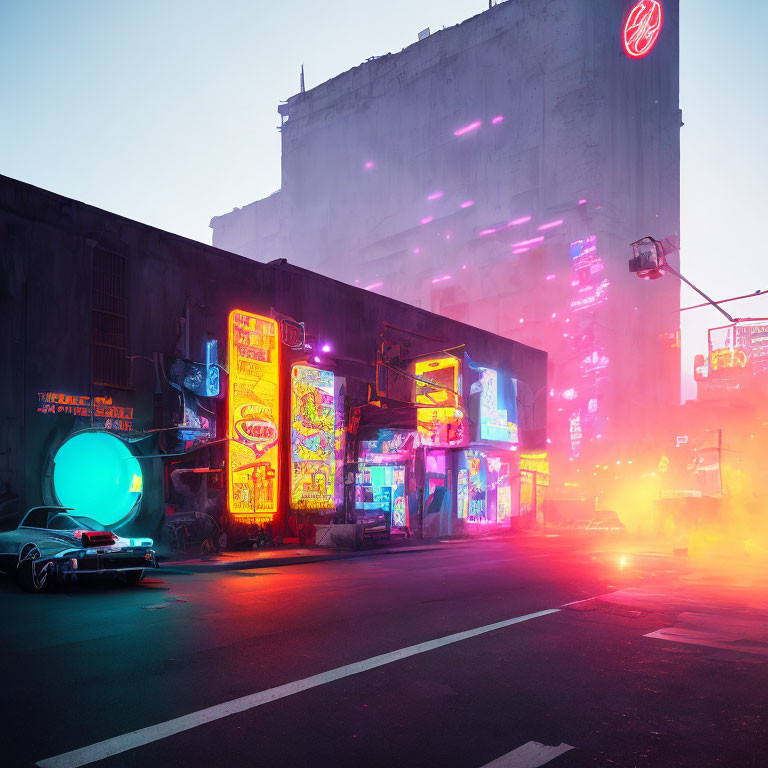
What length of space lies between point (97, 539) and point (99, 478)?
961cm

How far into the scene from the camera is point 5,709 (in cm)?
504

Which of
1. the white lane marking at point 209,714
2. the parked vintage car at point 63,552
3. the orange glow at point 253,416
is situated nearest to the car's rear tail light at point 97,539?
the parked vintage car at point 63,552

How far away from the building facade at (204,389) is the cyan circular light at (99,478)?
0.06 meters

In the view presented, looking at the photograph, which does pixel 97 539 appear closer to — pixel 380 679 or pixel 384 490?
pixel 380 679

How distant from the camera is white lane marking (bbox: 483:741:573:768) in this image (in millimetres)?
4266

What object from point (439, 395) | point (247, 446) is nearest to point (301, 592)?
point (247, 446)

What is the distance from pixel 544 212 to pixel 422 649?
58.1 m

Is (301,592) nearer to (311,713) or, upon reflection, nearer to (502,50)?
(311,713)

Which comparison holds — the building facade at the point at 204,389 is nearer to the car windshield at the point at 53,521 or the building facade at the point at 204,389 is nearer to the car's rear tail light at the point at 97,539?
the car windshield at the point at 53,521

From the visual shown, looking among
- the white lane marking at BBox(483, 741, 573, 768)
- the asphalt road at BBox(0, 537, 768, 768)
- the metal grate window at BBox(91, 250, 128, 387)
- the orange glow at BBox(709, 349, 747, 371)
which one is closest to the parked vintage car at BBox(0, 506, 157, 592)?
the asphalt road at BBox(0, 537, 768, 768)

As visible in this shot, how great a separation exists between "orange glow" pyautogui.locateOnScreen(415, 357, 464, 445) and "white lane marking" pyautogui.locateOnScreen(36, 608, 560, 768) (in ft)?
81.2

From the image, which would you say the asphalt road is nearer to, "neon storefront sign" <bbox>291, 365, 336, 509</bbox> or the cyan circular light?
the cyan circular light

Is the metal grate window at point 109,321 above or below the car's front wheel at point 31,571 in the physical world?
above

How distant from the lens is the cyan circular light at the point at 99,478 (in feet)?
62.8
